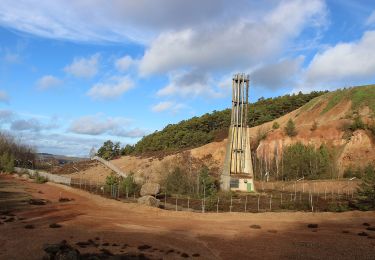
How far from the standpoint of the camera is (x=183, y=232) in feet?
82.0

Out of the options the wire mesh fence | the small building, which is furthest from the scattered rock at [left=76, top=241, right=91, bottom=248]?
the small building

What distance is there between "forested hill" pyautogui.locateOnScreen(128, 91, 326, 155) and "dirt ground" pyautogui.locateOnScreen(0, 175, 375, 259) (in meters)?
69.0

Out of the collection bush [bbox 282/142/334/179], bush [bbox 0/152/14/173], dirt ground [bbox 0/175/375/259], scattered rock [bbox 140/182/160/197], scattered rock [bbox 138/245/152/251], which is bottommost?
scattered rock [bbox 138/245/152/251]

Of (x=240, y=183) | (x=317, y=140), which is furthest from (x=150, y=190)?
(x=317, y=140)

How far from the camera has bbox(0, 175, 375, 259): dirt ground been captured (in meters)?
19.7

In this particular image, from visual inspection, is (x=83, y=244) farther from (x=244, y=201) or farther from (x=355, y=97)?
(x=355, y=97)

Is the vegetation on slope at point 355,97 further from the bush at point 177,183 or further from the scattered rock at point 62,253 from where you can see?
the scattered rock at point 62,253

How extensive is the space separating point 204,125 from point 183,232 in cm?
9285

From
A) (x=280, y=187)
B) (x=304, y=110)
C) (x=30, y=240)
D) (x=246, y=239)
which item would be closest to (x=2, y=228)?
(x=30, y=240)

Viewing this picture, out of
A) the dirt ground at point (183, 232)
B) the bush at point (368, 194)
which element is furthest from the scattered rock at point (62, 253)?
the bush at point (368, 194)

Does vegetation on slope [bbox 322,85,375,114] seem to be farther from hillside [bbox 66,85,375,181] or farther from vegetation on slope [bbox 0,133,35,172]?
vegetation on slope [bbox 0,133,35,172]

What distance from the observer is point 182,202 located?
1654 inches

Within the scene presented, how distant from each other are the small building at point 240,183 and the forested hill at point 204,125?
51.0 metres

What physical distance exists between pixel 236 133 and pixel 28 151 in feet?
202
